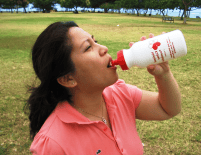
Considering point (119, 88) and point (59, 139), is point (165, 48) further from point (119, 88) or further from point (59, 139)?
point (59, 139)

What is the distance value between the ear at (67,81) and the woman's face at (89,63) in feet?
0.13

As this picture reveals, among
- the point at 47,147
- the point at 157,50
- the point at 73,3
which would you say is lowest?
the point at 47,147

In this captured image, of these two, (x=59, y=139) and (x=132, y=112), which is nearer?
(x=59, y=139)

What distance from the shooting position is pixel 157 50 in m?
1.35

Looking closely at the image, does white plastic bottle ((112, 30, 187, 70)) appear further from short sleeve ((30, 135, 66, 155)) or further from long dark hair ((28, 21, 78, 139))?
short sleeve ((30, 135, 66, 155))

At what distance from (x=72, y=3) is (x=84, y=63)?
6604 cm

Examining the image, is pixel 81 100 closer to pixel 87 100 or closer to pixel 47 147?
pixel 87 100

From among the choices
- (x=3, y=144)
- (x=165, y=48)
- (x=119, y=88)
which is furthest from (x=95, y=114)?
(x=3, y=144)

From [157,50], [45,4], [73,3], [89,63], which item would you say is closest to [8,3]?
[45,4]

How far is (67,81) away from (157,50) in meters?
0.74

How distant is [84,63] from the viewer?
4.23 ft

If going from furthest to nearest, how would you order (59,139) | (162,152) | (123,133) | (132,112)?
1. (162,152)
2. (132,112)
3. (123,133)
4. (59,139)

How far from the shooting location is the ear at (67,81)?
Result: 138 centimetres

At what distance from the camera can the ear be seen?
1.38 m
